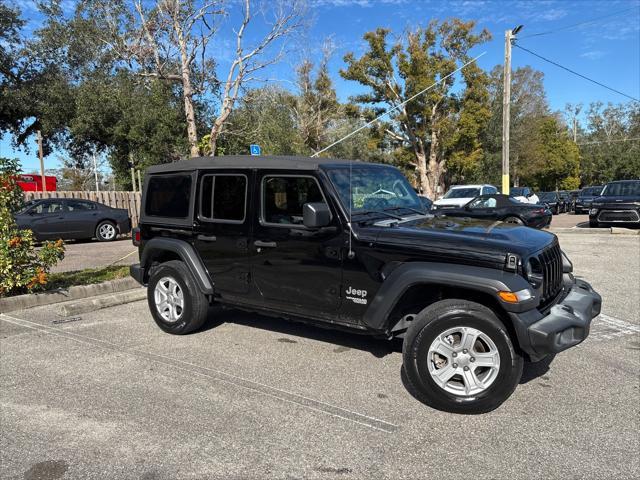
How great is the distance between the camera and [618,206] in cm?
1588

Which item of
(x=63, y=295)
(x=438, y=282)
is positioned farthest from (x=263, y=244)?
(x=63, y=295)

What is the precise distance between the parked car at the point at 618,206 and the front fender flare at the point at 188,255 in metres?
15.6

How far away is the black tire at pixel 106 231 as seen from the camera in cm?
1508

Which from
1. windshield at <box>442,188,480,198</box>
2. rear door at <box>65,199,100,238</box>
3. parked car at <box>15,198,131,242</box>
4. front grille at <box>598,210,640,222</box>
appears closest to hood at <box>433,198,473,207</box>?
windshield at <box>442,188,480,198</box>

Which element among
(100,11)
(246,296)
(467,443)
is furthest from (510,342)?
(100,11)

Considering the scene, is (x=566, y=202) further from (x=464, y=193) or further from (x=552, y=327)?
(x=552, y=327)

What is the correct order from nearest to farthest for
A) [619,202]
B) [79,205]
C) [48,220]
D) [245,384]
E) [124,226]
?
[245,384] → [48,220] → [79,205] → [124,226] → [619,202]

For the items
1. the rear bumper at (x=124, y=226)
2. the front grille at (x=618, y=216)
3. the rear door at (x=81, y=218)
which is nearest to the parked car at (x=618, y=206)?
the front grille at (x=618, y=216)

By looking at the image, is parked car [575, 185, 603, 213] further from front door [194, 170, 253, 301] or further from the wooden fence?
front door [194, 170, 253, 301]

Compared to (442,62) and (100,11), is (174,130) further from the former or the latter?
(442,62)

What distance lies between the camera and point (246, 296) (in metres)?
4.74

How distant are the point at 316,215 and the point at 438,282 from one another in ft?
3.65

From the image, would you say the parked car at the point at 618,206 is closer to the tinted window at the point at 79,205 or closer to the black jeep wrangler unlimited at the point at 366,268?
the black jeep wrangler unlimited at the point at 366,268

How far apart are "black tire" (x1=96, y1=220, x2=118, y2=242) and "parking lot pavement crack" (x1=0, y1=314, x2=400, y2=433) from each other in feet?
33.1
